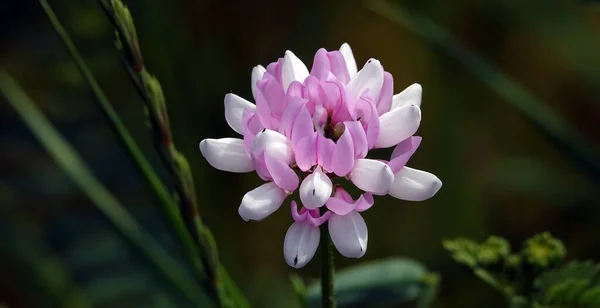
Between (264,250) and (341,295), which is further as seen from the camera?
(264,250)

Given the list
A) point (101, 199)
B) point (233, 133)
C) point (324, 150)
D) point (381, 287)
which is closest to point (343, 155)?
point (324, 150)

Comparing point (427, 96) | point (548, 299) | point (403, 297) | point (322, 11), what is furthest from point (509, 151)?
point (548, 299)

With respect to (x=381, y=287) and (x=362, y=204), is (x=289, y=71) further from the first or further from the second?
(x=381, y=287)

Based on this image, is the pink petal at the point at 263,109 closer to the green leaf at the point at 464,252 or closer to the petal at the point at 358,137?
the petal at the point at 358,137

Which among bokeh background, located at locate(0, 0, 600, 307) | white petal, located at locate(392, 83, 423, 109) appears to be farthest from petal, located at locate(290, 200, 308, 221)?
bokeh background, located at locate(0, 0, 600, 307)

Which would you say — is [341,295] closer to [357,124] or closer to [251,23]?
[357,124]

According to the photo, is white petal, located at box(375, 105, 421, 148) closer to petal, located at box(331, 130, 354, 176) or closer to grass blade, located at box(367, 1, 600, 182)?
petal, located at box(331, 130, 354, 176)
